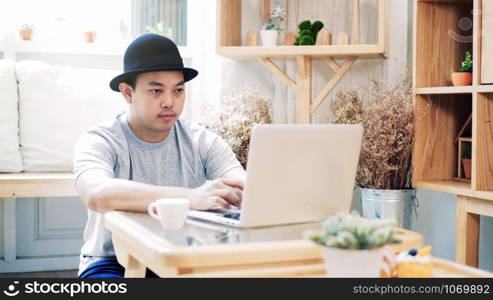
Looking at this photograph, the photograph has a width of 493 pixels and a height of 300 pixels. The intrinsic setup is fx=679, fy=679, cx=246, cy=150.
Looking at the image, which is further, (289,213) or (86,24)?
(86,24)

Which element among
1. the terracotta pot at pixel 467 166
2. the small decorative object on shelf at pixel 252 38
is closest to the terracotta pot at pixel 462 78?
the terracotta pot at pixel 467 166

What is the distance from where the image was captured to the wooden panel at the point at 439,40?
2730 mm

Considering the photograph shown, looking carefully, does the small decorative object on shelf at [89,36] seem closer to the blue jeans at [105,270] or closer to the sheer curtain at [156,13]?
the sheer curtain at [156,13]

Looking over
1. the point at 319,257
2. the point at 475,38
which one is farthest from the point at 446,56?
the point at 319,257

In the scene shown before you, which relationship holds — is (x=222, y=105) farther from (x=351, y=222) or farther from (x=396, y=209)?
(x=351, y=222)

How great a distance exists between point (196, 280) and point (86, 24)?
299cm

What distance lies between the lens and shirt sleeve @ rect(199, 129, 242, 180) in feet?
7.36

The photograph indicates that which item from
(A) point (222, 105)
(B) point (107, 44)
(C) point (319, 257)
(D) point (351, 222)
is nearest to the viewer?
(D) point (351, 222)

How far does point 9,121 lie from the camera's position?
136 inches

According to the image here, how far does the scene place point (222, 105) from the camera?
3.51 m

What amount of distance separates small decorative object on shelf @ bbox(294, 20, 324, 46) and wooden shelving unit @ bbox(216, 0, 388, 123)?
0.05m

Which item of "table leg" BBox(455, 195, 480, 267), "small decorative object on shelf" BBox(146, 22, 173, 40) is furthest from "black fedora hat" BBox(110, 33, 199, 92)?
"small decorative object on shelf" BBox(146, 22, 173, 40)

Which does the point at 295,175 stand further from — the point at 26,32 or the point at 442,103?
the point at 26,32

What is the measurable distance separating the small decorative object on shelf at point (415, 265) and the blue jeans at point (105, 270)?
88cm
